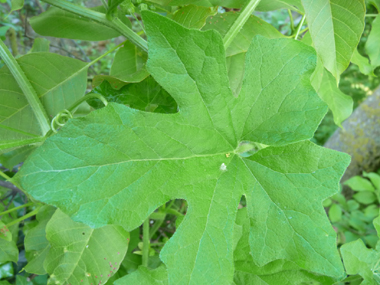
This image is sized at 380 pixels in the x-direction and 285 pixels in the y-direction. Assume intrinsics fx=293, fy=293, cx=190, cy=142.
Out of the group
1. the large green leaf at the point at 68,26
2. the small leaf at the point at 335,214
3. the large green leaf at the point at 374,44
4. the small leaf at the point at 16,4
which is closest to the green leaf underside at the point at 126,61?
the large green leaf at the point at 68,26

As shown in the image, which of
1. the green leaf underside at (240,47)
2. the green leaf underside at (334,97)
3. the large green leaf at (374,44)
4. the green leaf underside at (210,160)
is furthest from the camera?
the green leaf underside at (334,97)

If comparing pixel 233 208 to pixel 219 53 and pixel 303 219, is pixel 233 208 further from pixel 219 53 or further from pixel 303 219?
pixel 219 53

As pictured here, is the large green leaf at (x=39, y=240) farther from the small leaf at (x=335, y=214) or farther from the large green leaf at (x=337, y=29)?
the small leaf at (x=335, y=214)

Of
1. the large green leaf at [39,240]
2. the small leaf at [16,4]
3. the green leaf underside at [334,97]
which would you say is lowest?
the large green leaf at [39,240]

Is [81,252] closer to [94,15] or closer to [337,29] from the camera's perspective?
[94,15]

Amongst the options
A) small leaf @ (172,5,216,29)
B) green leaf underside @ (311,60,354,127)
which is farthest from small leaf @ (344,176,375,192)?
small leaf @ (172,5,216,29)
